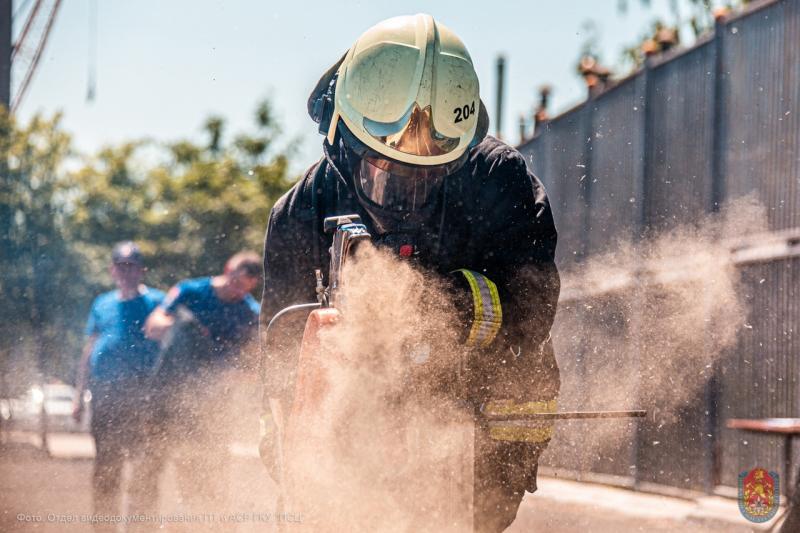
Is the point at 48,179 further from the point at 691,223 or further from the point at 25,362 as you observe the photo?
the point at 691,223

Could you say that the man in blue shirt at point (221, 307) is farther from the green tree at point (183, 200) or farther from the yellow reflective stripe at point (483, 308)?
the green tree at point (183, 200)

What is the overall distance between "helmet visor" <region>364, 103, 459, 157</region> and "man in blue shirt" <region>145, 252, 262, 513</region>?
293 cm

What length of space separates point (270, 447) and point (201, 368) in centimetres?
250

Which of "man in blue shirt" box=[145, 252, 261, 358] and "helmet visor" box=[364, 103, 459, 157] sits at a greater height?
"helmet visor" box=[364, 103, 459, 157]

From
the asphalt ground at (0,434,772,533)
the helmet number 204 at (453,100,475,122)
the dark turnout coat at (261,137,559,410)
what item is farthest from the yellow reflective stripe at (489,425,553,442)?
the asphalt ground at (0,434,772,533)

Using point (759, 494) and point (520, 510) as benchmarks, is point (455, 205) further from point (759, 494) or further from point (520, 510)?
point (520, 510)

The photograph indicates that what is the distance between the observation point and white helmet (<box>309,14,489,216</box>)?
3.44 m

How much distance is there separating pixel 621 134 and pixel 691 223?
1.15m

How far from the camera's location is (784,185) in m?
5.89

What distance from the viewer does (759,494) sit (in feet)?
19.0

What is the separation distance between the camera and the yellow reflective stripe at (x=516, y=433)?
352 cm

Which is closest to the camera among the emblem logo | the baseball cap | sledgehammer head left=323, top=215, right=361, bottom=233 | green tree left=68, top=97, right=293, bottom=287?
sledgehammer head left=323, top=215, right=361, bottom=233

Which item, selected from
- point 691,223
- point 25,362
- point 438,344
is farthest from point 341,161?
point 25,362

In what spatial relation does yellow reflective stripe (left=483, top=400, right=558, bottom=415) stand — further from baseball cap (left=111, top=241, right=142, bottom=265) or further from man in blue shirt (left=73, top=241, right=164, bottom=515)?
baseball cap (left=111, top=241, right=142, bottom=265)
